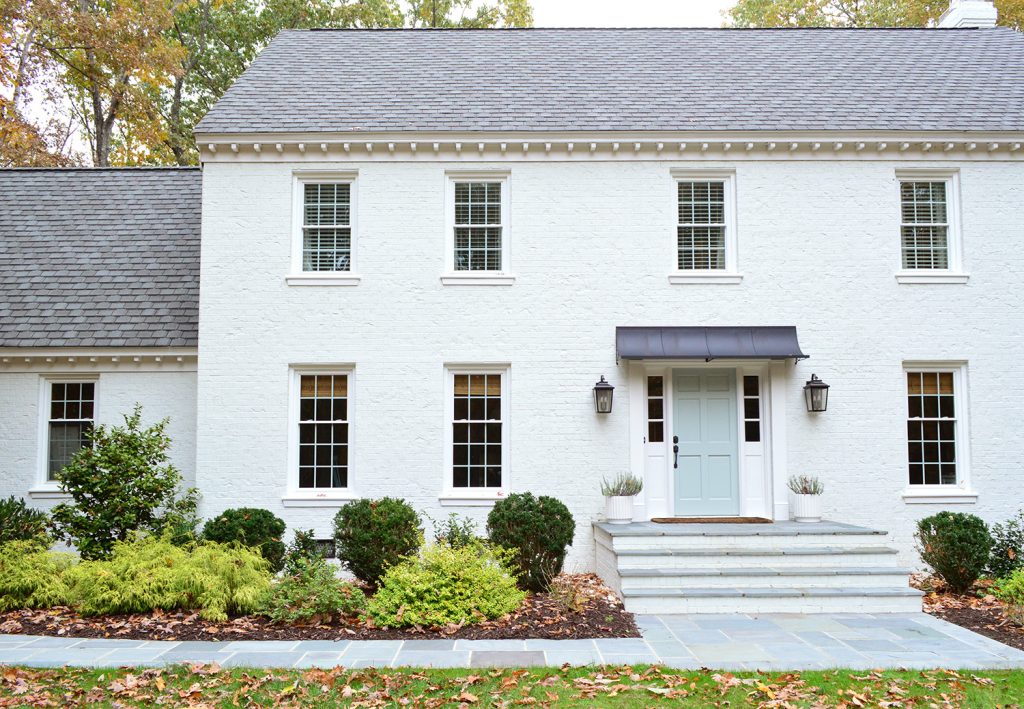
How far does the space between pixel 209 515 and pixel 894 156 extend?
11.8 m

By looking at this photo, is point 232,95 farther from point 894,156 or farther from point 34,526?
point 894,156

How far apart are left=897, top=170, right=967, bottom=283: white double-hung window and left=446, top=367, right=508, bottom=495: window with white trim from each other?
6522 millimetres

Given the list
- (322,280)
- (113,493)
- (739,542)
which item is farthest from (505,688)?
(322,280)

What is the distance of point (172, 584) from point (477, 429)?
480 cm

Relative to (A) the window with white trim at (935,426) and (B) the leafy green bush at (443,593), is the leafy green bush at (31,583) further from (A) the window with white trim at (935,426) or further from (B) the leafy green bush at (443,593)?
(A) the window with white trim at (935,426)

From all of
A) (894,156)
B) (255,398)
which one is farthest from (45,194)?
(894,156)

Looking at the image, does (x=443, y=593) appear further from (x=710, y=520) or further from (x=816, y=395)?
(x=816, y=395)

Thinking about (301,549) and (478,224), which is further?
(478,224)

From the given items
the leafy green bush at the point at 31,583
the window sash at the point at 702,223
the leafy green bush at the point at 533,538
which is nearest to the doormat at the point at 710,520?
the leafy green bush at the point at 533,538

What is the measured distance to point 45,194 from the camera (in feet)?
51.9

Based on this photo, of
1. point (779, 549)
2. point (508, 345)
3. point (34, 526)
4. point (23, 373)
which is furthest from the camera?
point (23, 373)

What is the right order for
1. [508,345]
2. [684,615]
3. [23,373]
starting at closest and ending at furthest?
[684,615] < [508,345] < [23,373]

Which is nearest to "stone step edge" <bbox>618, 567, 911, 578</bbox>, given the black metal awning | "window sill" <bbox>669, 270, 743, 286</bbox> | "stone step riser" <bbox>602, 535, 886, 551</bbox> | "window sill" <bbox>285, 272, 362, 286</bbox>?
"stone step riser" <bbox>602, 535, 886, 551</bbox>

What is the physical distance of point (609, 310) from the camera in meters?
12.2
